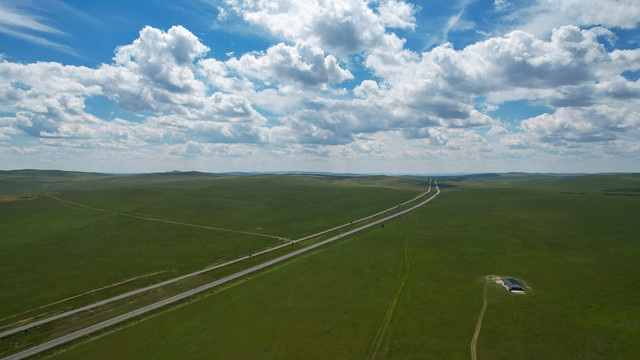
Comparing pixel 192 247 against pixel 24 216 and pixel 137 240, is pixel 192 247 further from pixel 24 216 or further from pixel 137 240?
pixel 24 216

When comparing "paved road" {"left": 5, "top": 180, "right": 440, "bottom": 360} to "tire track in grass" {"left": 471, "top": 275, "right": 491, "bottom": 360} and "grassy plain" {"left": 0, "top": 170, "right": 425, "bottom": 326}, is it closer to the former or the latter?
"grassy plain" {"left": 0, "top": 170, "right": 425, "bottom": 326}

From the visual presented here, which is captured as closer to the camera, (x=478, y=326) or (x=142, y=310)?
(x=478, y=326)

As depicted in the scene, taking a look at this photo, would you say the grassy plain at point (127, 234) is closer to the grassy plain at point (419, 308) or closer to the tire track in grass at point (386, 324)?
the grassy plain at point (419, 308)

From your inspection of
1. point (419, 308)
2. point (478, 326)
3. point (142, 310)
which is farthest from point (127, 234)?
point (478, 326)

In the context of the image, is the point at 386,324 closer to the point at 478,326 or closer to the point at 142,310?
the point at 478,326

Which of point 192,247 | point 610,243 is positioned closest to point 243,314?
point 192,247

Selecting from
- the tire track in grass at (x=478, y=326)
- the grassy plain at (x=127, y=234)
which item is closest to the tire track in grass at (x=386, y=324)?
the tire track in grass at (x=478, y=326)
